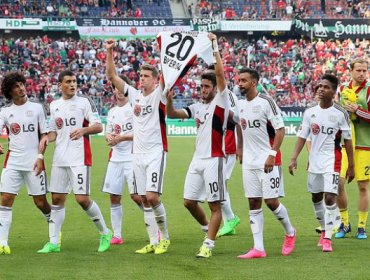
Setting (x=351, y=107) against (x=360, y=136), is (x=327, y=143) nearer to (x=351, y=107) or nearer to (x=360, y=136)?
(x=351, y=107)

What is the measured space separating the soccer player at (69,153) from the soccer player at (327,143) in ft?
9.07

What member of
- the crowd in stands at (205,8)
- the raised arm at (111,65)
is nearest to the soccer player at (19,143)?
the raised arm at (111,65)

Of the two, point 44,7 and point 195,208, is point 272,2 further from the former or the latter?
point 195,208

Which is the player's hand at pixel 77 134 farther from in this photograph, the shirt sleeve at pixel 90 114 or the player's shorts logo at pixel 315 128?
the player's shorts logo at pixel 315 128

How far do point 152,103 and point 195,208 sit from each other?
4.97 feet

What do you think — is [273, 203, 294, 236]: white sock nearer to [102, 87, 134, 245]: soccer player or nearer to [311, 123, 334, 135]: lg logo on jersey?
[311, 123, 334, 135]: lg logo on jersey

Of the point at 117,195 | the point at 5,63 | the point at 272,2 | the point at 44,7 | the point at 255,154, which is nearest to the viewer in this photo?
the point at 255,154

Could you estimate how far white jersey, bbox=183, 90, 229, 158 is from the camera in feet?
36.8

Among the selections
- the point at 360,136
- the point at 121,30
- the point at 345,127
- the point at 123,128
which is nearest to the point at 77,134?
the point at 123,128

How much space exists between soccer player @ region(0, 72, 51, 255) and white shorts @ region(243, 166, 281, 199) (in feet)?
9.19

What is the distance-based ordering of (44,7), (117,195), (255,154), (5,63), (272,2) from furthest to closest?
(272,2)
(44,7)
(5,63)
(117,195)
(255,154)

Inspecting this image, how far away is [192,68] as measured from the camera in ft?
161

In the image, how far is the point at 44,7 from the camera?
181 ft

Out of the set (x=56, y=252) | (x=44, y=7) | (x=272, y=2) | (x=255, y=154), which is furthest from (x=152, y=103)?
(x=272, y=2)
